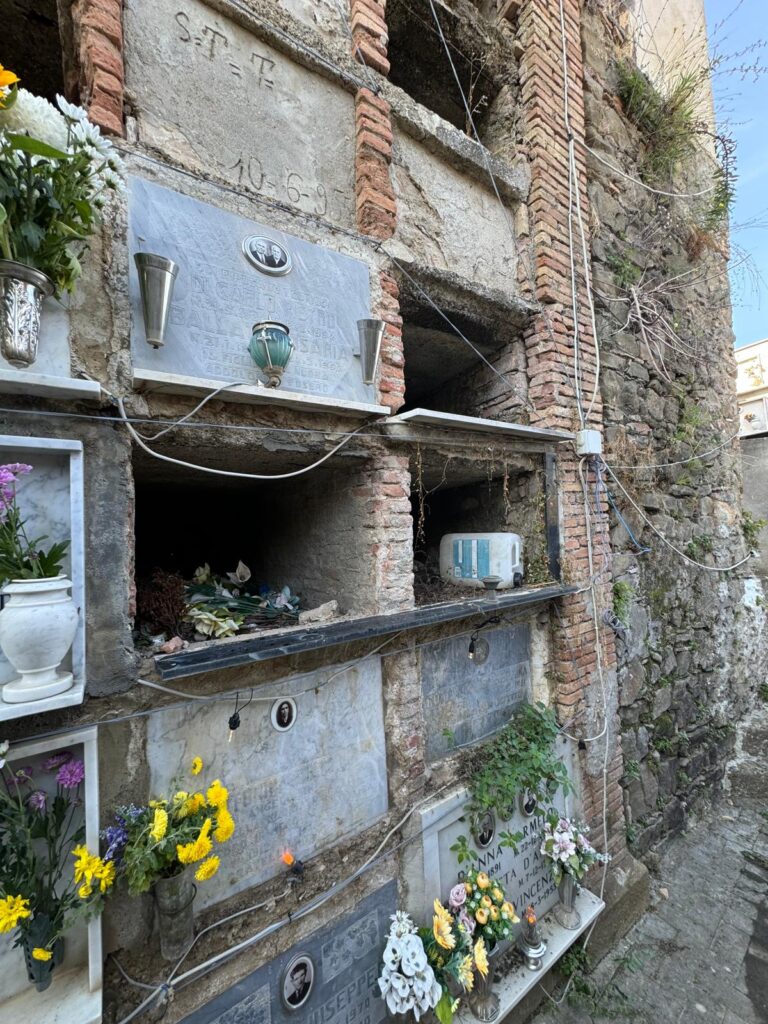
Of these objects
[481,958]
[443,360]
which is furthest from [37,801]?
[443,360]

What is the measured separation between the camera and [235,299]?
6.90 ft

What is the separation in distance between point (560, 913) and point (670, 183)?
7409 millimetres

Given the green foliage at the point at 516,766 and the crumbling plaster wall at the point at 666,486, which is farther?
the crumbling plaster wall at the point at 666,486

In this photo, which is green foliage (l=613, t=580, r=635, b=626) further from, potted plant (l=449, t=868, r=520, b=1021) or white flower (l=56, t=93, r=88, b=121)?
white flower (l=56, t=93, r=88, b=121)

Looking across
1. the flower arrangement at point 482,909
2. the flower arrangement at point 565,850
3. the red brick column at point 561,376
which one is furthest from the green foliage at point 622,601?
the flower arrangement at point 482,909

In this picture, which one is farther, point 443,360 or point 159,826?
point 443,360

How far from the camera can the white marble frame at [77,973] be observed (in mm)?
1421

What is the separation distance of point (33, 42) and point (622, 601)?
598 centimetres

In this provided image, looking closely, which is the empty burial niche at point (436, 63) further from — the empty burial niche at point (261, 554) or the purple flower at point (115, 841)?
the purple flower at point (115, 841)

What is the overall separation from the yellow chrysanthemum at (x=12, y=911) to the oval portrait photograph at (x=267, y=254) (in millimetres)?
2626

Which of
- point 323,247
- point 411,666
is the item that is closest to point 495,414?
point 323,247

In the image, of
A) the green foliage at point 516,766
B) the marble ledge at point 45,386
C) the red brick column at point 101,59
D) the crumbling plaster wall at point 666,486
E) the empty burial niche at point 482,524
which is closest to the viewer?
the marble ledge at point 45,386

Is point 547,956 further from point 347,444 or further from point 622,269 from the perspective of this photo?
point 622,269

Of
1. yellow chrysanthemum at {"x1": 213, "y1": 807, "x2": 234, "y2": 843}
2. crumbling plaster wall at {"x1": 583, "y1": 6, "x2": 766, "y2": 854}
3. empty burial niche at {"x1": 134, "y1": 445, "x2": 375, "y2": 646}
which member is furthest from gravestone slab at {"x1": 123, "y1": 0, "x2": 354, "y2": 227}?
yellow chrysanthemum at {"x1": 213, "y1": 807, "x2": 234, "y2": 843}
